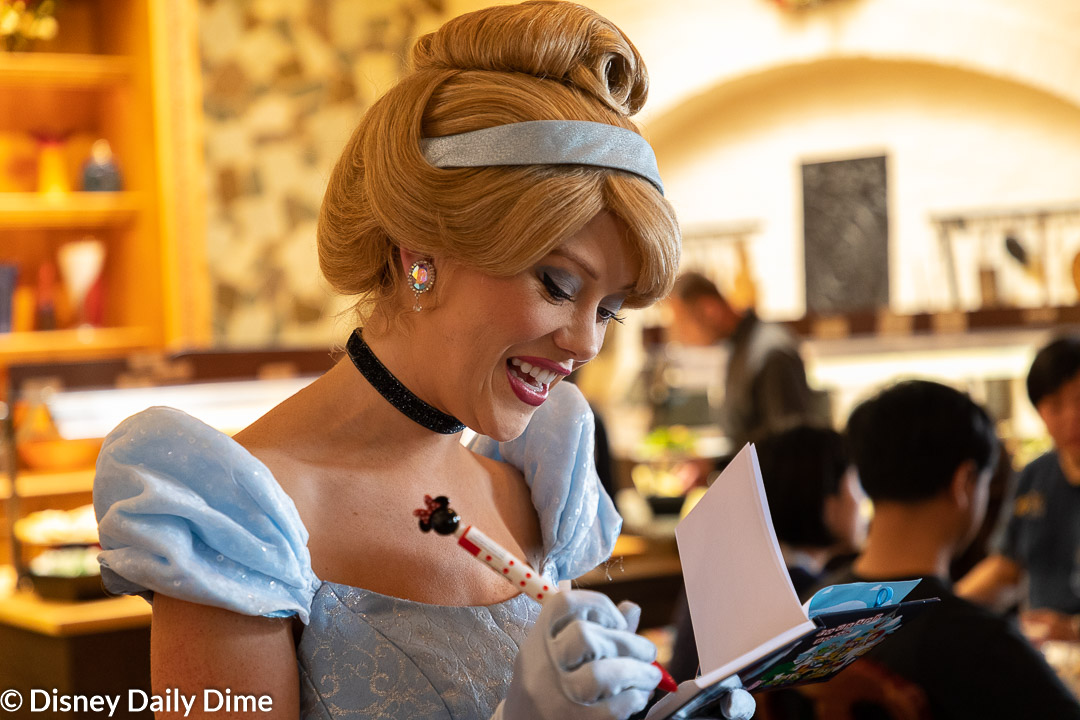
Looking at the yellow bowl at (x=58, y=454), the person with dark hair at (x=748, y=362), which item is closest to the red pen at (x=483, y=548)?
the yellow bowl at (x=58, y=454)

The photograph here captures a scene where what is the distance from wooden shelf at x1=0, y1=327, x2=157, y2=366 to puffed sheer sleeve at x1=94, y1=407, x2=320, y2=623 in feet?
11.8

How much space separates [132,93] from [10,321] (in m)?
1.06

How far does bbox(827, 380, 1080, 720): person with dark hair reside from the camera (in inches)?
66.4

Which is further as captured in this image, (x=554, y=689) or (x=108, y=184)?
(x=108, y=184)

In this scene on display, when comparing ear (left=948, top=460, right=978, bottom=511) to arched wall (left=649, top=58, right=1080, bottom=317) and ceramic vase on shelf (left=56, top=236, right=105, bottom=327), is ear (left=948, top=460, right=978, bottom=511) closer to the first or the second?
arched wall (left=649, top=58, right=1080, bottom=317)

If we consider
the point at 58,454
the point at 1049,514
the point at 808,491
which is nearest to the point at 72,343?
the point at 58,454

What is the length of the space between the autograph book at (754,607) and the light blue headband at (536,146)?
28 cm

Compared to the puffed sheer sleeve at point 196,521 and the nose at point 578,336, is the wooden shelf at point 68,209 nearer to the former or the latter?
the puffed sheer sleeve at point 196,521

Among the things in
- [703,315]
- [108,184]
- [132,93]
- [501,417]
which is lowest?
[703,315]

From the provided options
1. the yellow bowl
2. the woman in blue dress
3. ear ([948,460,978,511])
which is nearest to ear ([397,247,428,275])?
the woman in blue dress

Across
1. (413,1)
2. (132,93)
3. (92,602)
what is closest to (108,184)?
(132,93)

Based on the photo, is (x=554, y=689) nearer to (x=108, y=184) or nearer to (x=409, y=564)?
(x=409, y=564)

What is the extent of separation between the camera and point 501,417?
40.2 inches

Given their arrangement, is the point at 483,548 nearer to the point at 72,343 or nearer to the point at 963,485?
the point at 963,485
